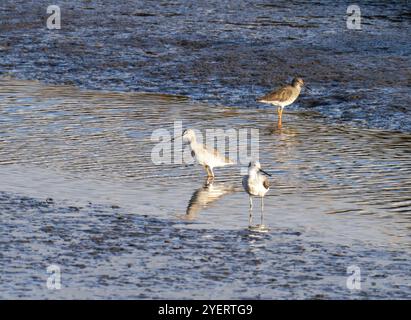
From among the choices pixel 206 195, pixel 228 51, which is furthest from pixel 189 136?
pixel 228 51

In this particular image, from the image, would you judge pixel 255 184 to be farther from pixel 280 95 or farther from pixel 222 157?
pixel 280 95

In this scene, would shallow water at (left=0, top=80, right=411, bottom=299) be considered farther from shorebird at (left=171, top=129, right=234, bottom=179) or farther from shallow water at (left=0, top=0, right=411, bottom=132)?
shallow water at (left=0, top=0, right=411, bottom=132)

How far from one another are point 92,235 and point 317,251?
2.06m

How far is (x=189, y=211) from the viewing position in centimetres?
1070

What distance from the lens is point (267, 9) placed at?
24.6 meters

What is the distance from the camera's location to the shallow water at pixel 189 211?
8.57 metres

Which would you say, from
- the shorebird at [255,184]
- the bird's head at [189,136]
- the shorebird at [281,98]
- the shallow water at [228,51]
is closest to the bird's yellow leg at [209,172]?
the bird's head at [189,136]

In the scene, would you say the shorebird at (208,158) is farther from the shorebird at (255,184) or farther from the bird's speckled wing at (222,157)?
the shorebird at (255,184)

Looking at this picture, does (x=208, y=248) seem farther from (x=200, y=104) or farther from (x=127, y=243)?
(x=200, y=104)

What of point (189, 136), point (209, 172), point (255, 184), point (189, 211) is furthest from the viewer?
point (189, 136)

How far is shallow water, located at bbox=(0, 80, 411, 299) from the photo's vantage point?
857 cm

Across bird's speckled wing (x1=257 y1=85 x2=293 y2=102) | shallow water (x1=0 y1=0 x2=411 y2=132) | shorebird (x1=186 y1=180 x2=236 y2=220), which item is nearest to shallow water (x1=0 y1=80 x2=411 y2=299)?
shorebird (x1=186 y1=180 x2=236 y2=220)
